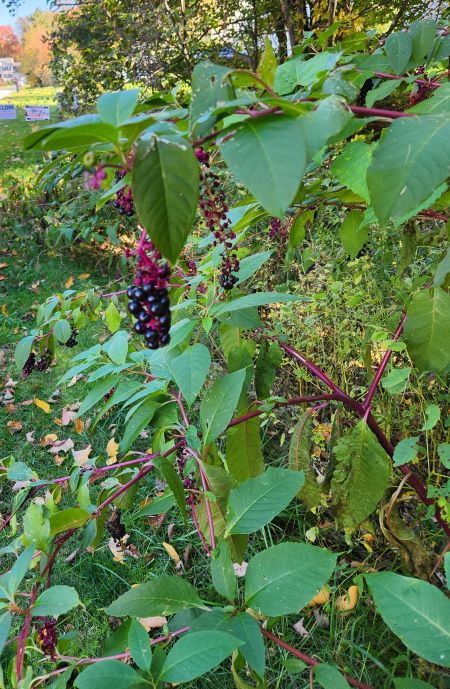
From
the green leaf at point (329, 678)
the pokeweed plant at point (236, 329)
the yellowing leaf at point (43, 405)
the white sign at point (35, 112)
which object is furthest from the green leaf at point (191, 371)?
the white sign at point (35, 112)

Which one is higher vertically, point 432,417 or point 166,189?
point 166,189

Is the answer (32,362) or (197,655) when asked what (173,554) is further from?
(197,655)

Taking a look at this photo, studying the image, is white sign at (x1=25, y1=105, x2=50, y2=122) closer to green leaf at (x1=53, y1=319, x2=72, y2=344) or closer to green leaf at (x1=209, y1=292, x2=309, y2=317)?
green leaf at (x1=53, y1=319, x2=72, y2=344)

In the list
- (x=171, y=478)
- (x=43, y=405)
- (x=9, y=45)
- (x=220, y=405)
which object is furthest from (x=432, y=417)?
(x=9, y=45)

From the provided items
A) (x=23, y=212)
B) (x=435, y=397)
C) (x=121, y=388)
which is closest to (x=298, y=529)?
(x=435, y=397)

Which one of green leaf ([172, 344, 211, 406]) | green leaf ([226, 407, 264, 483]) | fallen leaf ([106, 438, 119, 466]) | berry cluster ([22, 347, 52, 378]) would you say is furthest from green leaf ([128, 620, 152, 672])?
fallen leaf ([106, 438, 119, 466])

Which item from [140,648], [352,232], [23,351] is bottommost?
[140,648]

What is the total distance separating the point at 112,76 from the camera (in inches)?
210

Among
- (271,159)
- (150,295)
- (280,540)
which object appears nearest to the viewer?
(271,159)

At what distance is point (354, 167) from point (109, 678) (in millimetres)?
803

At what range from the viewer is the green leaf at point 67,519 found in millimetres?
862

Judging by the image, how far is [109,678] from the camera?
0.69 meters

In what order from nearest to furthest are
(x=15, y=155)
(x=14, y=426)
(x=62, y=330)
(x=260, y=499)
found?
(x=260, y=499)
(x=62, y=330)
(x=14, y=426)
(x=15, y=155)

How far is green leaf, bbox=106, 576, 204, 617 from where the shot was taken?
0.80 meters
